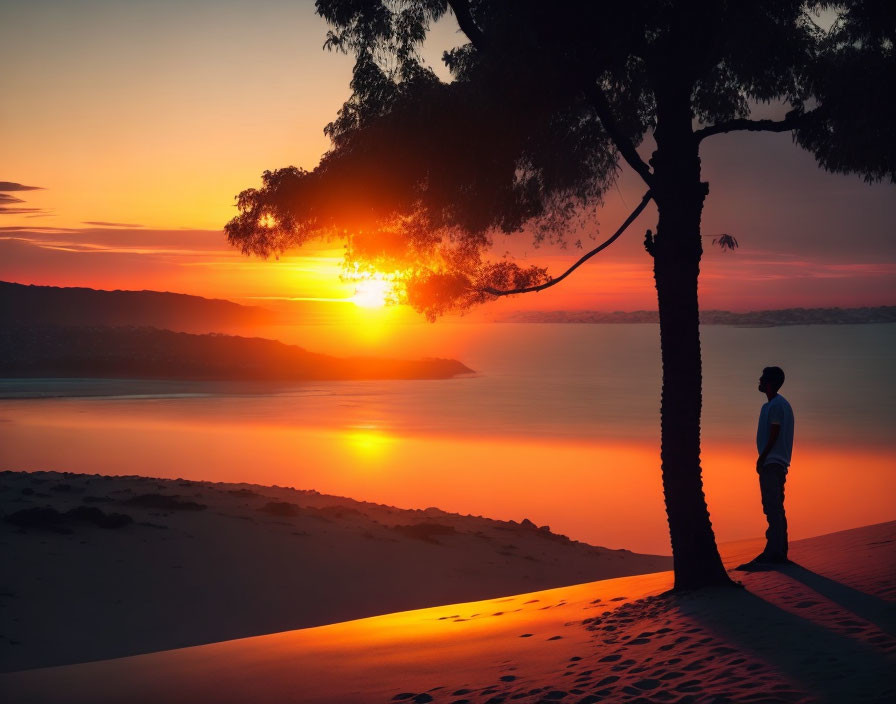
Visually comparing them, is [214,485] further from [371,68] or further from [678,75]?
[678,75]

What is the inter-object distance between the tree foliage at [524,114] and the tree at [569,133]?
2 cm

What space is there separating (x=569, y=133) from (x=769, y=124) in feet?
7.83

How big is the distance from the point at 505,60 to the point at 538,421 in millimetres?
29844

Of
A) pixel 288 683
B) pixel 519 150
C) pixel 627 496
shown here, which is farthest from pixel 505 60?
pixel 627 496

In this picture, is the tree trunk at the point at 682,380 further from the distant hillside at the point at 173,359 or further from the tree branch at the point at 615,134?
the distant hillside at the point at 173,359

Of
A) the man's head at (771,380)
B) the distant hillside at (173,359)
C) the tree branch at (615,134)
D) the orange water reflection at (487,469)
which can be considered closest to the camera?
the man's head at (771,380)

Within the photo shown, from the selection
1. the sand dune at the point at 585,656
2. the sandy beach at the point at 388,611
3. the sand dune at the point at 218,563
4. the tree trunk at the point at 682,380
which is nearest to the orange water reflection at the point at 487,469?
the sand dune at the point at 218,563

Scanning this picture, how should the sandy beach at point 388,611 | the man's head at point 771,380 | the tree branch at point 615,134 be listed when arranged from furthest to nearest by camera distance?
1. the tree branch at point 615,134
2. the man's head at point 771,380
3. the sandy beach at point 388,611

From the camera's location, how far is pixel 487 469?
25016mm

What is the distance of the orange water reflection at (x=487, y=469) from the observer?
18859 mm

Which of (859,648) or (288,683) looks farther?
(288,683)

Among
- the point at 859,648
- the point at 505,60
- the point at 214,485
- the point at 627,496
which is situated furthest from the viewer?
the point at 627,496

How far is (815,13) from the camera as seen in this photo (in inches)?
440

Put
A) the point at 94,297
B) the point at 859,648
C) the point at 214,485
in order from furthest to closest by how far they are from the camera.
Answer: the point at 94,297, the point at 214,485, the point at 859,648
